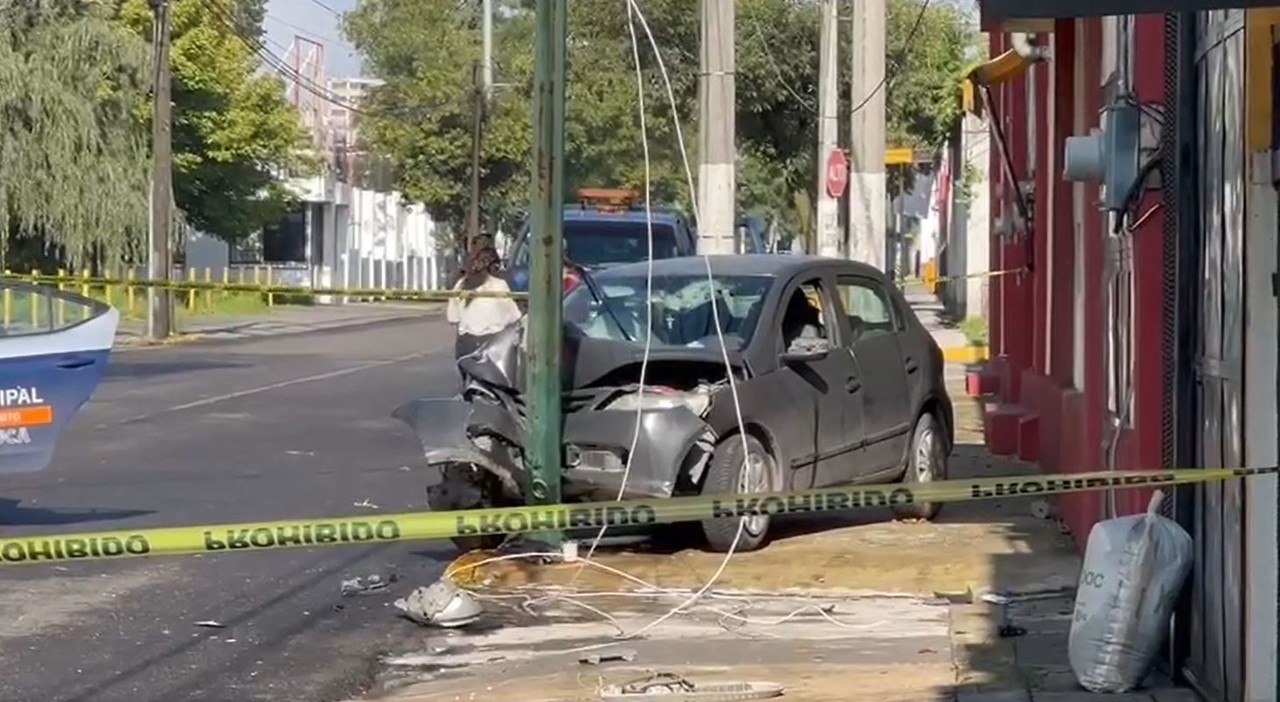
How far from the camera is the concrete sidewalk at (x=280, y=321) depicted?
40.8m

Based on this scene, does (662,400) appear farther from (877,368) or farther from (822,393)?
(877,368)

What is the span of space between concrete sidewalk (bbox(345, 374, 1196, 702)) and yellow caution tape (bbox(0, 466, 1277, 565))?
3.39 feet

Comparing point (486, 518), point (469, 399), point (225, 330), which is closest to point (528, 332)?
point (469, 399)

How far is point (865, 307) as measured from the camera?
1329 cm

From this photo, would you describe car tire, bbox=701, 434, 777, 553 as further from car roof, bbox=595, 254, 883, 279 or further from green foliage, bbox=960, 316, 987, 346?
green foliage, bbox=960, 316, 987, 346

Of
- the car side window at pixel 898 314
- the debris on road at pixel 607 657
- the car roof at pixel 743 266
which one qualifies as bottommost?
the debris on road at pixel 607 657

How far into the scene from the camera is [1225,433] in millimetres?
6945

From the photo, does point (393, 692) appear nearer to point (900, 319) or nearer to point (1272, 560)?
point (1272, 560)

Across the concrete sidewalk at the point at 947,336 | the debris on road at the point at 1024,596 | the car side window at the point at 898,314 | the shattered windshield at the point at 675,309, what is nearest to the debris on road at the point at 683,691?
the debris on road at the point at 1024,596

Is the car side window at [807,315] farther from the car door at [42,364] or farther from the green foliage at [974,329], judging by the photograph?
the green foliage at [974,329]

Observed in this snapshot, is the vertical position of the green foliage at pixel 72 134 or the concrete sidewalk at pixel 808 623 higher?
the green foliage at pixel 72 134

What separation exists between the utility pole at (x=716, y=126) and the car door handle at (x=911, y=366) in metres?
6.90

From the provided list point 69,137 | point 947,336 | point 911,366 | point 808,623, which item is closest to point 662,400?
point 808,623

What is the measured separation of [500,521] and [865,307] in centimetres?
723
